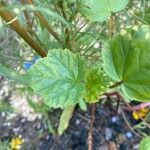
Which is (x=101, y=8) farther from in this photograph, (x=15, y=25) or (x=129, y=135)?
(x=129, y=135)

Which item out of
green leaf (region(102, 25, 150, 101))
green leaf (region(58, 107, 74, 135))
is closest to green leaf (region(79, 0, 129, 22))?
green leaf (region(102, 25, 150, 101))

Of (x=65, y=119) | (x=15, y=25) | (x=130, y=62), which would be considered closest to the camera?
(x=130, y=62)

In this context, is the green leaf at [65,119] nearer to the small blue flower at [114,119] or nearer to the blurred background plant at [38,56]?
the blurred background plant at [38,56]

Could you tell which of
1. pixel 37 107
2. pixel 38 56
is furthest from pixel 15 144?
pixel 38 56

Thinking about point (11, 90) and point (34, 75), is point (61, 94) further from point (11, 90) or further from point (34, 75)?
point (11, 90)

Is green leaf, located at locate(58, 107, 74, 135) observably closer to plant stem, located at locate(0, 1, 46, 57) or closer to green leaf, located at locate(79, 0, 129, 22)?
plant stem, located at locate(0, 1, 46, 57)

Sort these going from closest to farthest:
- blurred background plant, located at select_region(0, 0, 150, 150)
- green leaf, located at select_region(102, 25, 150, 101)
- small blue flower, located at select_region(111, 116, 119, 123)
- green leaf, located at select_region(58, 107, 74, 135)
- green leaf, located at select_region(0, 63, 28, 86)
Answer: green leaf, located at select_region(102, 25, 150, 101)
green leaf, located at select_region(0, 63, 28, 86)
blurred background plant, located at select_region(0, 0, 150, 150)
green leaf, located at select_region(58, 107, 74, 135)
small blue flower, located at select_region(111, 116, 119, 123)

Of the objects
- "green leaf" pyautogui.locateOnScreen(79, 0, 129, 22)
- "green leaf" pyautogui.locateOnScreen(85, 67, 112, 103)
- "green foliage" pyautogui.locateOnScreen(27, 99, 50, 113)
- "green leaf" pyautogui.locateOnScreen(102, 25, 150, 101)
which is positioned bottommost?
"green foliage" pyautogui.locateOnScreen(27, 99, 50, 113)
